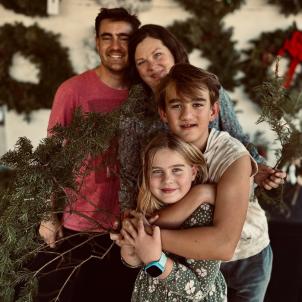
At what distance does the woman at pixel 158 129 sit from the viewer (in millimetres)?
1288

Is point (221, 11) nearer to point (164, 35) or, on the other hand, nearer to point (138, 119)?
point (164, 35)

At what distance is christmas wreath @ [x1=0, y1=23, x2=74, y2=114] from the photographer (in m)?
2.89

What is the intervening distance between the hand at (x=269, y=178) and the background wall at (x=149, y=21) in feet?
5.86

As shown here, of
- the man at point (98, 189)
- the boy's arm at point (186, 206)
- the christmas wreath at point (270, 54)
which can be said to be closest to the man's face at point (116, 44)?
the man at point (98, 189)

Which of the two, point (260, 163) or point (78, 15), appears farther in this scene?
point (78, 15)

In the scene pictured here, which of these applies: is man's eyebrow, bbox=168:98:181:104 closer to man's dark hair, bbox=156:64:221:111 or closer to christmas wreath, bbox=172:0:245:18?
man's dark hair, bbox=156:64:221:111

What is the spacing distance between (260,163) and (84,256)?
727mm

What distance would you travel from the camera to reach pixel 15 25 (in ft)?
9.49

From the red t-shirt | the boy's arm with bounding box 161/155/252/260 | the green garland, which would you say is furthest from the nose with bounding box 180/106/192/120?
the green garland

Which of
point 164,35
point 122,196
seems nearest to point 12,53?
point 164,35

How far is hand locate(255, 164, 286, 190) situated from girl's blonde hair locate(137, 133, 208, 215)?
0.81 feet

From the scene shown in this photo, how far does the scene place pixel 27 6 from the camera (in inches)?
112

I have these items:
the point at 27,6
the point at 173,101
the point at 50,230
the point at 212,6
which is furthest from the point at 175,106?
the point at 27,6

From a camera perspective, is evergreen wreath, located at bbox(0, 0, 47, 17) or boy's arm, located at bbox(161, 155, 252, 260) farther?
evergreen wreath, located at bbox(0, 0, 47, 17)
